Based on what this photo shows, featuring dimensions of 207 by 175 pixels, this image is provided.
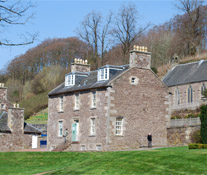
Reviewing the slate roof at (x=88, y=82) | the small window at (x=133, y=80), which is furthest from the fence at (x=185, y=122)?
the slate roof at (x=88, y=82)

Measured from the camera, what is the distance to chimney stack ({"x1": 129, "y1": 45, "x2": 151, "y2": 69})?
4178 centimetres

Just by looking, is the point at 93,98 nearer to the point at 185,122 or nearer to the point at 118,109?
the point at 118,109

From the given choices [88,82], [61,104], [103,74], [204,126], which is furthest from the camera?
[61,104]

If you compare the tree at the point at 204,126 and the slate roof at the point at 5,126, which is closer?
the tree at the point at 204,126

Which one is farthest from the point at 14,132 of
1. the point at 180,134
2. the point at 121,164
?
the point at 121,164

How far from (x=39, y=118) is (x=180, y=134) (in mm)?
44229

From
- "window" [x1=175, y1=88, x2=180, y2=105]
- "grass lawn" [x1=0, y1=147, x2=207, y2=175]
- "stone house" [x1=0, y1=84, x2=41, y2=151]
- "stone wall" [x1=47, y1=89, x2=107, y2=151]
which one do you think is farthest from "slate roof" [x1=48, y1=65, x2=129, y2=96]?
"window" [x1=175, y1=88, x2=180, y2=105]

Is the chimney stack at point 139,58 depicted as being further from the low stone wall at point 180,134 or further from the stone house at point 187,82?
the stone house at point 187,82

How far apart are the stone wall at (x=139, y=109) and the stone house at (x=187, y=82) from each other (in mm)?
10732

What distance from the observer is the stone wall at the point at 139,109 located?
1592 inches

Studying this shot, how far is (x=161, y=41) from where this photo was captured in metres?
82.0

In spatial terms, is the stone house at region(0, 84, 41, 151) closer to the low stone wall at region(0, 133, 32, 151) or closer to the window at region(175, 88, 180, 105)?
the low stone wall at region(0, 133, 32, 151)

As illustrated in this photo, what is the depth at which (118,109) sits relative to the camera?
40.6 metres

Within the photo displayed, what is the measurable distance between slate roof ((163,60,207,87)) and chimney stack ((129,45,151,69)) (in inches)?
634
